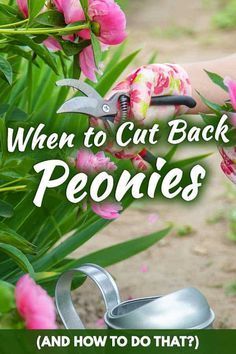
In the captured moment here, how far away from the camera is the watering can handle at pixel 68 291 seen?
1365mm

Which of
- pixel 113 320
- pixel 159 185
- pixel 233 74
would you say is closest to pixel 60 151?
pixel 159 185

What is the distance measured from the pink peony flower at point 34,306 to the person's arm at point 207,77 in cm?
77

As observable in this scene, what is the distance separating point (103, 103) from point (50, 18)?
0.50ft

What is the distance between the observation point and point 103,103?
146 centimetres

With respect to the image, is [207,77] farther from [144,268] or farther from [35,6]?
[144,268]

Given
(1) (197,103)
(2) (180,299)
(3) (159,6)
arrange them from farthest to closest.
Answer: (3) (159,6)
(1) (197,103)
(2) (180,299)

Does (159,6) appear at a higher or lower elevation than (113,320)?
higher

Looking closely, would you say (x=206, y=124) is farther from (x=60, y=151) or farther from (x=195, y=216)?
(x=195, y=216)

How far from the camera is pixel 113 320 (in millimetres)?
1315

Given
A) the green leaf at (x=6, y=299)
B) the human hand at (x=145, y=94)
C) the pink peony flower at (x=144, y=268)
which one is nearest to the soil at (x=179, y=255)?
the pink peony flower at (x=144, y=268)

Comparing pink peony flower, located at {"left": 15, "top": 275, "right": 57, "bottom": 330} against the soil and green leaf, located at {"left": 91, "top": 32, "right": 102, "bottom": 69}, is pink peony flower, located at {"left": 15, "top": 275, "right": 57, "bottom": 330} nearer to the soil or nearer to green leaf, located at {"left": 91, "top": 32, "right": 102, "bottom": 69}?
green leaf, located at {"left": 91, "top": 32, "right": 102, "bottom": 69}

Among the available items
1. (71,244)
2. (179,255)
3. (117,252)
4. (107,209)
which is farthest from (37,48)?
(179,255)

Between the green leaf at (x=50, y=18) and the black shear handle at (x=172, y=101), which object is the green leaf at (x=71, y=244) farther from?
the green leaf at (x=50, y=18)
